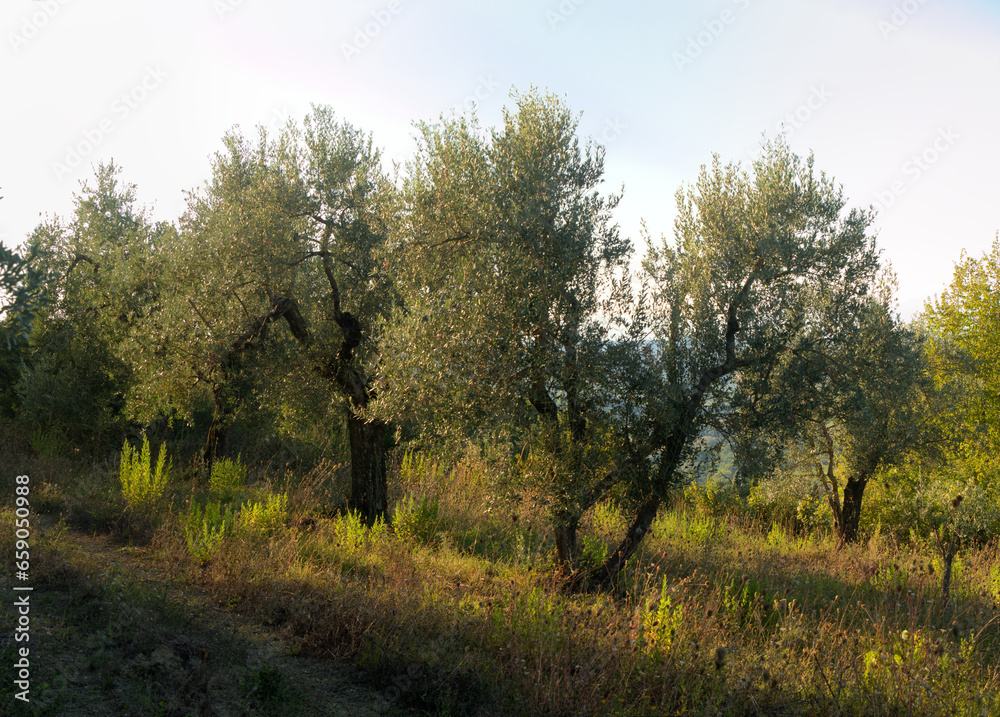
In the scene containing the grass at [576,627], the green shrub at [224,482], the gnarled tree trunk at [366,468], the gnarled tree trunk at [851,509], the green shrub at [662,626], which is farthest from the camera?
the gnarled tree trunk at [851,509]

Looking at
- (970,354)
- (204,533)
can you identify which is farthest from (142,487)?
(970,354)

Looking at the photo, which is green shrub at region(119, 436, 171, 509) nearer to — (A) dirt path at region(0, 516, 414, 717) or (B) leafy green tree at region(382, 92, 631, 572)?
(A) dirt path at region(0, 516, 414, 717)

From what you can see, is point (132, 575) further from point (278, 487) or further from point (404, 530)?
point (278, 487)

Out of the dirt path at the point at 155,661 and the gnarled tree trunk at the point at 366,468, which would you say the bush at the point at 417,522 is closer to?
the gnarled tree trunk at the point at 366,468

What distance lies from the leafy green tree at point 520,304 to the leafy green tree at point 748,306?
772 millimetres

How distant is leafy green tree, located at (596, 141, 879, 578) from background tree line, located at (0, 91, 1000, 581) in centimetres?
3

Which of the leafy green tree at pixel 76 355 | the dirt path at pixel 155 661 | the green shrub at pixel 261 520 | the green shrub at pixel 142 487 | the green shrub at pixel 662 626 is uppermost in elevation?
→ the leafy green tree at pixel 76 355

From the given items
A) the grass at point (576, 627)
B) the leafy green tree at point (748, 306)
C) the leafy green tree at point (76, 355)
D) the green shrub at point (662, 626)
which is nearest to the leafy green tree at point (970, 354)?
the grass at point (576, 627)

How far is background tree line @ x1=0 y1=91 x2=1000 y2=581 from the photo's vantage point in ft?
25.8

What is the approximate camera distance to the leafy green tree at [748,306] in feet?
27.7

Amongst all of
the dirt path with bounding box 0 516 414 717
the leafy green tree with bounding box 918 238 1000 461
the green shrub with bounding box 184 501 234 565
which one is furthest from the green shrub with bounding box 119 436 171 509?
the leafy green tree with bounding box 918 238 1000 461

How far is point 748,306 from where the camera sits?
28.3ft

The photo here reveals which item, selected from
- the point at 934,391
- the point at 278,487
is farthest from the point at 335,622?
the point at 934,391

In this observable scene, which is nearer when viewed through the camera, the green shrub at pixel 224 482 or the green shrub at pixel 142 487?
the green shrub at pixel 142 487
